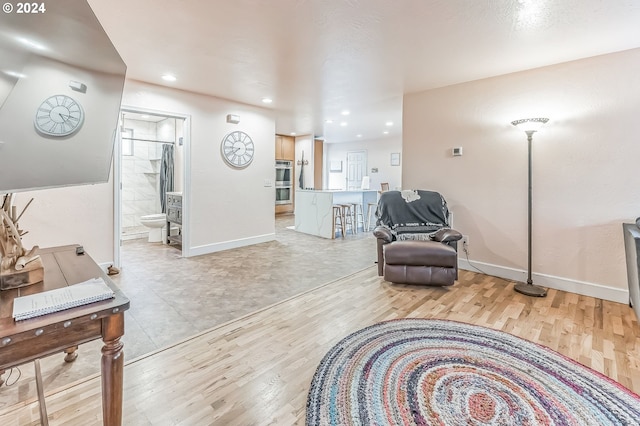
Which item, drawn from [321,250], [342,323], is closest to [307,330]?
[342,323]

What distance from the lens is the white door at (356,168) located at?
9844mm

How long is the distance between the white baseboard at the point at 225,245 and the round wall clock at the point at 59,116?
329cm

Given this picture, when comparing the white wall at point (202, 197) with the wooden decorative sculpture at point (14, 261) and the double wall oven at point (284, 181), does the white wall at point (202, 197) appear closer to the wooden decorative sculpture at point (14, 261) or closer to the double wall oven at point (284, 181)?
the wooden decorative sculpture at point (14, 261)

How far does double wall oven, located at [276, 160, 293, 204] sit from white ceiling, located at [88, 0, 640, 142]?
4517 mm

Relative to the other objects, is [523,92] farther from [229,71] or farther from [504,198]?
[229,71]

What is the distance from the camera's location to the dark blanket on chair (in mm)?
3576

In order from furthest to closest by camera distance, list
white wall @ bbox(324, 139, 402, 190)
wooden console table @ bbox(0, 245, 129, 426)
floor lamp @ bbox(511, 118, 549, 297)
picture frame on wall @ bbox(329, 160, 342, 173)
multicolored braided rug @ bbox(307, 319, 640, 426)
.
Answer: picture frame on wall @ bbox(329, 160, 342, 173), white wall @ bbox(324, 139, 402, 190), floor lamp @ bbox(511, 118, 549, 297), multicolored braided rug @ bbox(307, 319, 640, 426), wooden console table @ bbox(0, 245, 129, 426)

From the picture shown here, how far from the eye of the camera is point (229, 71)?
341 centimetres

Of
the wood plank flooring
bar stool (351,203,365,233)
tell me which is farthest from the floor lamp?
bar stool (351,203,365,233)

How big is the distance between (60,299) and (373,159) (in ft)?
30.2

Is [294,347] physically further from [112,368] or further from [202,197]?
[202,197]

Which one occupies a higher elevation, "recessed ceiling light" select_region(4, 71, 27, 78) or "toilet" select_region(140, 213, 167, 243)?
"recessed ceiling light" select_region(4, 71, 27, 78)

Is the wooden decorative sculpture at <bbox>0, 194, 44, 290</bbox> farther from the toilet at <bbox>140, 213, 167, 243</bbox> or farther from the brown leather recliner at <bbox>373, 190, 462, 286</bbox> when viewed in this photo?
the toilet at <bbox>140, 213, 167, 243</bbox>

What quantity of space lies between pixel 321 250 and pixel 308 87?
243 cm
